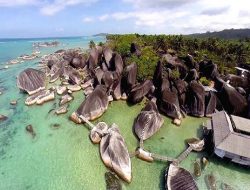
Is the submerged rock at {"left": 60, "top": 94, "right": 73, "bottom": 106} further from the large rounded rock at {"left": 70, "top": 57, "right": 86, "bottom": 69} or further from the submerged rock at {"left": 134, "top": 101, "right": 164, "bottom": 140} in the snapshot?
the large rounded rock at {"left": 70, "top": 57, "right": 86, "bottom": 69}

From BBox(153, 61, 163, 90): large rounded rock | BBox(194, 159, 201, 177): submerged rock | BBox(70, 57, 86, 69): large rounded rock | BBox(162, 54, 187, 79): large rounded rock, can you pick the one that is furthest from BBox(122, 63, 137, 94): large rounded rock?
BBox(70, 57, 86, 69): large rounded rock

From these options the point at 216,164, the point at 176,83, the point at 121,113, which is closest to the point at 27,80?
the point at 121,113

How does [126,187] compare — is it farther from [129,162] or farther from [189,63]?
[189,63]

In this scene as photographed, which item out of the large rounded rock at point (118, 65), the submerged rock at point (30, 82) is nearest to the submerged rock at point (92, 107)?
the large rounded rock at point (118, 65)

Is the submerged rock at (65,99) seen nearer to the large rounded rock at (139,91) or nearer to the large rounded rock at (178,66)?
the large rounded rock at (139,91)

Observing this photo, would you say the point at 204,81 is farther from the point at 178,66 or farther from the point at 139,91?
the point at 139,91
